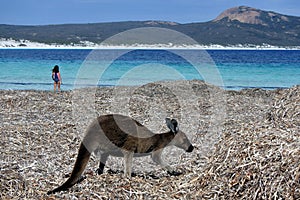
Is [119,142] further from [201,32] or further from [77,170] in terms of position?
[201,32]

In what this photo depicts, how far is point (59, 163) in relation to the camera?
305 inches

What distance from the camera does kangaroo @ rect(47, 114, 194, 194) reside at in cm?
662

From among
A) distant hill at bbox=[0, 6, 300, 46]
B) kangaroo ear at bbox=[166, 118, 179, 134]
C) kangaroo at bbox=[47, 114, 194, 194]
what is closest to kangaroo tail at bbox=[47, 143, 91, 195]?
kangaroo at bbox=[47, 114, 194, 194]

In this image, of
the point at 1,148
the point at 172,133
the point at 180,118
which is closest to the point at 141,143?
the point at 172,133

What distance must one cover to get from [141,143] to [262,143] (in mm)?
1779

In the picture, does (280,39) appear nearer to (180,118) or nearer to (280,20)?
(280,20)

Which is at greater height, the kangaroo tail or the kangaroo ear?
the kangaroo ear

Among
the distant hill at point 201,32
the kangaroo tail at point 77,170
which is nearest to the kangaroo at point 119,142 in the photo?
the kangaroo tail at point 77,170

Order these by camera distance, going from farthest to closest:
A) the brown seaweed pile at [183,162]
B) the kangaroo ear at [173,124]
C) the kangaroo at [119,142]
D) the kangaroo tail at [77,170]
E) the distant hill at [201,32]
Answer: the distant hill at [201,32]
the kangaroo ear at [173,124]
the kangaroo at [119,142]
the kangaroo tail at [77,170]
the brown seaweed pile at [183,162]

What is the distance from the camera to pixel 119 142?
689 centimetres

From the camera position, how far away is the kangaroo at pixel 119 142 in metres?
6.62

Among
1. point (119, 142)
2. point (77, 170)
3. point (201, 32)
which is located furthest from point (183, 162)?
point (201, 32)

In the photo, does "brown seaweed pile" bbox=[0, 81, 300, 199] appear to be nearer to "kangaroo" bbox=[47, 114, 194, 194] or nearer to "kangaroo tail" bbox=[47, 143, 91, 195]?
"kangaroo tail" bbox=[47, 143, 91, 195]

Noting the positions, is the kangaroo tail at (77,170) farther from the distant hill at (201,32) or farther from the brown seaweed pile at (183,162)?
the distant hill at (201,32)
